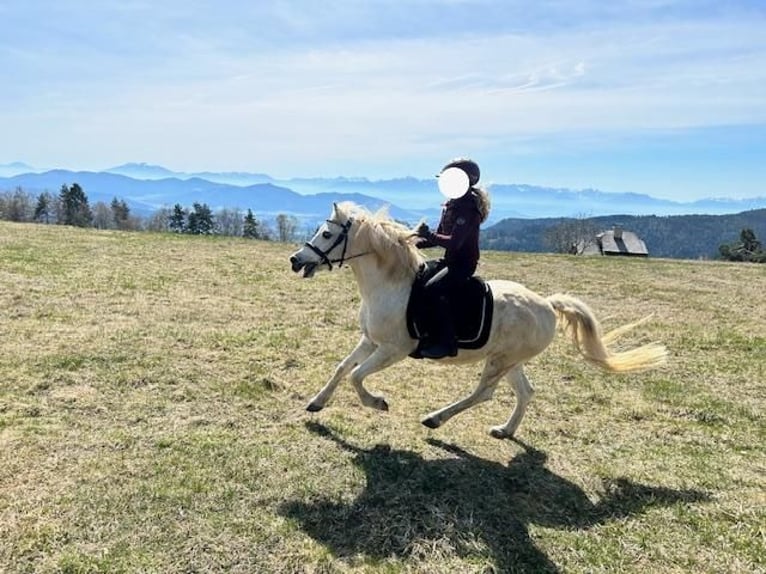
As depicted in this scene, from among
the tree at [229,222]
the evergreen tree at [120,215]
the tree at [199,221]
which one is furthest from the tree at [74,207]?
the tree at [229,222]

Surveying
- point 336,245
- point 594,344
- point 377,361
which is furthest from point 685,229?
point 336,245

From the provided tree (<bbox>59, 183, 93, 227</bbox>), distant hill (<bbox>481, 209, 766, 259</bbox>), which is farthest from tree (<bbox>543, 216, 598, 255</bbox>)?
distant hill (<bbox>481, 209, 766, 259</bbox>)

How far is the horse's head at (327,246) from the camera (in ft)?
18.9

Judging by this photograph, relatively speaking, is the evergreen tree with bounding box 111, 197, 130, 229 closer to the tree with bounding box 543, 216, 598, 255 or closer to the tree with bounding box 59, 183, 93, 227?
the tree with bounding box 59, 183, 93, 227

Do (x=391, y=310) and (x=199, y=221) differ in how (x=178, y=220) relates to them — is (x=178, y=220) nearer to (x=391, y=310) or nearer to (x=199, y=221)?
(x=199, y=221)

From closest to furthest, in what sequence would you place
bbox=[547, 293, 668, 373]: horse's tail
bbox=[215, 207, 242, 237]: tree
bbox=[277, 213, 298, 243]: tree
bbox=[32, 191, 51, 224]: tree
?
bbox=[547, 293, 668, 373]: horse's tail
bbox=[32, 191, 51, 224]: tree
bbox=[277, 213, 298, 243]: tree
bbox=[215, 207, 242, 237]: tree

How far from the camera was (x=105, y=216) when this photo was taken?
92.9 metres

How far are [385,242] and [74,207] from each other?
3297 inches

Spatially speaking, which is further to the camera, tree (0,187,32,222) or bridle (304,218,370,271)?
tree (0,187,32,222)

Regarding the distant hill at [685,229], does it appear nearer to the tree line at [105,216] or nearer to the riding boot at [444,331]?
the tree line at [105,216]

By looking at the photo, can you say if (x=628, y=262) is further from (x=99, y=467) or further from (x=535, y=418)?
(x=99, y=467)

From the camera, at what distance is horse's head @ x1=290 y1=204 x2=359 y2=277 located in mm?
5758

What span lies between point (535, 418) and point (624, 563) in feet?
9.03

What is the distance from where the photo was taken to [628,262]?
22391mm
